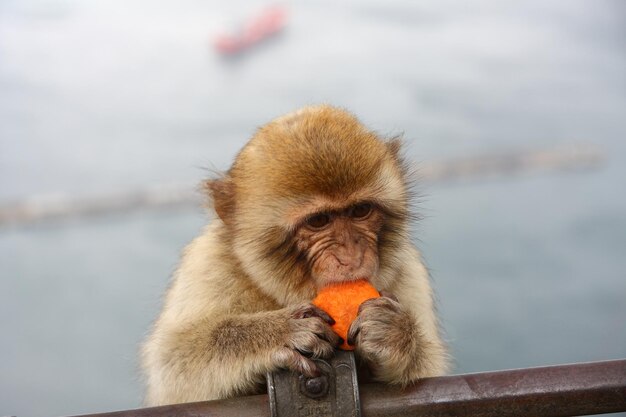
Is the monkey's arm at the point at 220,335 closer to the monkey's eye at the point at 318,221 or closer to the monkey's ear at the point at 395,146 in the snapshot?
the monkey's eye at the point at 318,221

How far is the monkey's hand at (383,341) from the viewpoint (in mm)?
1914

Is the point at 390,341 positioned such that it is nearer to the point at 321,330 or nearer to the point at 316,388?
the point at 321,330

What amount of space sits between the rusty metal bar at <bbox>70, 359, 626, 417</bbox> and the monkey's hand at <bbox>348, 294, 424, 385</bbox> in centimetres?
19

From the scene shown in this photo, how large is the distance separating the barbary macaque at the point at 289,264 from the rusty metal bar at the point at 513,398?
0.79 feet

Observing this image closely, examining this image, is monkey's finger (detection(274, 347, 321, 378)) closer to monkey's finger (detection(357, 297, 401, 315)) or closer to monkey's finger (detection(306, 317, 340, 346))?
monkey's finger (detection(306, 317, 340, 346))

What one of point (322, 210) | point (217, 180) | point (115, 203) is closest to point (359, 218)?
point (322, 210)

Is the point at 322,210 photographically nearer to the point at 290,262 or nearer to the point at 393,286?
the point at 290,262

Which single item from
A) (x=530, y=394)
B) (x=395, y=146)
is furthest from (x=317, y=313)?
(x=395, y=146)

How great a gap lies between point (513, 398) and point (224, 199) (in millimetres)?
1160

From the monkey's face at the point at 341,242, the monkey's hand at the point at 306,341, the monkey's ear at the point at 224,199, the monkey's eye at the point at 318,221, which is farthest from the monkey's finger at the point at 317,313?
the monkey's ear at the point at 224,199

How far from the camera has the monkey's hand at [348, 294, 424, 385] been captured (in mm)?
1914

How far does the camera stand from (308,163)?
2.18 m

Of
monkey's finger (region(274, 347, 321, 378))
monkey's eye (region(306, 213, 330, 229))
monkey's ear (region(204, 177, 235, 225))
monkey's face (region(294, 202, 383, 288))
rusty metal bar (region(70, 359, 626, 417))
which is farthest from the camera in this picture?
monkey's ear (region(204, 177, 235, 225))

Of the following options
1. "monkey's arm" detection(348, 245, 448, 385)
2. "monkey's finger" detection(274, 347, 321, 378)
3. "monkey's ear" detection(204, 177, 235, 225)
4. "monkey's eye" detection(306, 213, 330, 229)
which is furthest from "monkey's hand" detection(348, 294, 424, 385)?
"monkey's ear" detection(204, 177, 235, 225)
